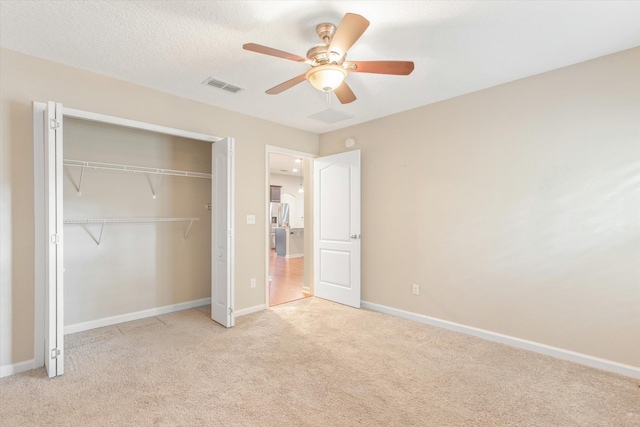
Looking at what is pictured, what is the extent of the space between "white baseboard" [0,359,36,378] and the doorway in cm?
236

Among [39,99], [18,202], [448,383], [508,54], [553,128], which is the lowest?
[448,383]

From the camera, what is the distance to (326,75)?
6.87ft

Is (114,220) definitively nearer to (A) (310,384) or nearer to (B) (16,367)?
(B) (16,367)

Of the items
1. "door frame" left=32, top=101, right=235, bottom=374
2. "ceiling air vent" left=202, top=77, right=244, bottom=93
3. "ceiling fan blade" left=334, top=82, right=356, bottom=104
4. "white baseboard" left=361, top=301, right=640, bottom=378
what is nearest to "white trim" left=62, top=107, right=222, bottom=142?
"door frame" left=32, top=101, right=235, bottom=374

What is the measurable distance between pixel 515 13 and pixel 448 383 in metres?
2.67

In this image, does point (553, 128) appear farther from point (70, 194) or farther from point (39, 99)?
point (70, 194)

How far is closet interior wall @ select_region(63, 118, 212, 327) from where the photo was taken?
11.1 ft

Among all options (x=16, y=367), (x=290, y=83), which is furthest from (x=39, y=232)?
(x=290, y=83)

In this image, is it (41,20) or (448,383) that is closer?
(41,20)

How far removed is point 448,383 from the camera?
2346mm

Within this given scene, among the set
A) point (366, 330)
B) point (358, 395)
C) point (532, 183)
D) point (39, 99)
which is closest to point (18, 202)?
point (39, 99)

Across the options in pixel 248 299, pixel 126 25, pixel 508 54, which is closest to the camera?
pixel 126 25

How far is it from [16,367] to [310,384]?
2389 millimetres

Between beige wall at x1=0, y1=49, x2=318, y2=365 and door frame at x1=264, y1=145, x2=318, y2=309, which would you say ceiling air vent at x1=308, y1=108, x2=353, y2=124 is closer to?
door frame at x1=264, y1=145, x2=318, y2=309
